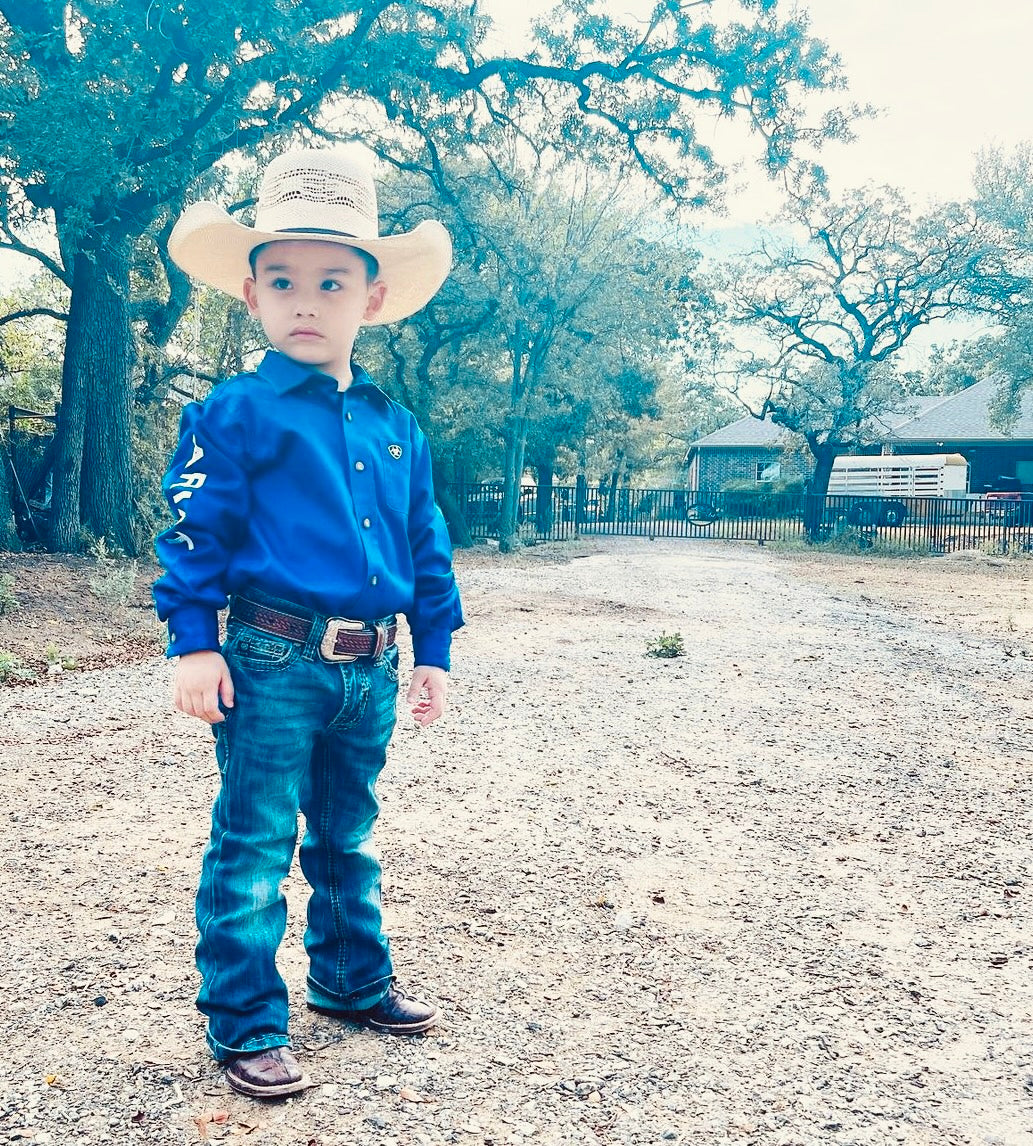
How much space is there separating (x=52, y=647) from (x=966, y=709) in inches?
257

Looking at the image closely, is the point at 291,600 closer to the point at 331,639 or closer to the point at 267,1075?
the point at 331,639

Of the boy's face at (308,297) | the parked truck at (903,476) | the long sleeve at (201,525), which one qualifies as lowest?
the long sleeve at (201,525)

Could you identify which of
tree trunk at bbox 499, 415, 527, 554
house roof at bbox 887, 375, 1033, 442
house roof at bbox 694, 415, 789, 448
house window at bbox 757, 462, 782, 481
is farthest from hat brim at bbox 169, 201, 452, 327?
house roof at bbox 694, 415, 789, 448

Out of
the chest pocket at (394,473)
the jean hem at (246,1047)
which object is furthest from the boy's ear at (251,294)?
the jean hem at (246,1047)

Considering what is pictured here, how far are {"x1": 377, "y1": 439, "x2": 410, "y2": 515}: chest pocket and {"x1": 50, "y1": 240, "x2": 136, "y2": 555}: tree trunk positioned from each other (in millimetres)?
11139

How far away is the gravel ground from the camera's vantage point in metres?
2.09

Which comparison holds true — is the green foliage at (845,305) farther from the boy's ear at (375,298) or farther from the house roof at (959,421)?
the boy's ear at (375,298)

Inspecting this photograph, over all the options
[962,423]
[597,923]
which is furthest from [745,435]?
[597,923]

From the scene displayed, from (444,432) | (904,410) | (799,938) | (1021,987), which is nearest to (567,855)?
(799,938)

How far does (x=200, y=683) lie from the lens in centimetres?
197

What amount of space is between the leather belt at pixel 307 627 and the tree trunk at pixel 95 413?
36.9 feet

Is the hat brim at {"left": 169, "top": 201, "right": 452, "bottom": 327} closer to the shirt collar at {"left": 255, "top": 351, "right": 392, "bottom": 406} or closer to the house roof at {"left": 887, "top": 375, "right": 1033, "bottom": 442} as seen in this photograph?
the shirt collar at {"left": 255, "top": 351, "right": 392, "bottom": 406}

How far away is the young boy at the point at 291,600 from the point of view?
6.74 feet

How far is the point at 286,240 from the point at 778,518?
2834 cm
